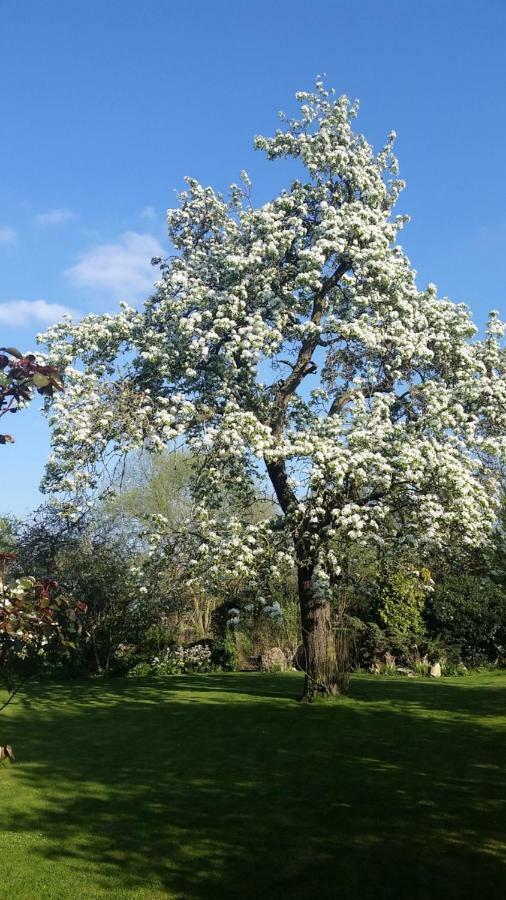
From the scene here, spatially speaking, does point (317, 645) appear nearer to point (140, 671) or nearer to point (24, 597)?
point (140, 671)

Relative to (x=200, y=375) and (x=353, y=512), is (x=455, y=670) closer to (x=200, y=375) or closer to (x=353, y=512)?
(x=353, y=512)

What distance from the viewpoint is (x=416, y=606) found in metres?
22.0

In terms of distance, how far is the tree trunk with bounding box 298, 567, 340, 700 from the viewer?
52.2 ft

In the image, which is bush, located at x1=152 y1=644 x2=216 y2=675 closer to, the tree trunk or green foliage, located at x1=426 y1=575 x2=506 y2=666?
green foliage, located at x1=426 y1=575 x2=506 y2=666

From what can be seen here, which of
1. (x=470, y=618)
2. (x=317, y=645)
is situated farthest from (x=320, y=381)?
(x=470, y=618)

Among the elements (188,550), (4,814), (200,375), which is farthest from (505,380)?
(4,814)

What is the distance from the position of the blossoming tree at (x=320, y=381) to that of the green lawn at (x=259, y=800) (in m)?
3.14

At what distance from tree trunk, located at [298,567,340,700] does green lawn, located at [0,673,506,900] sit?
0.70 meters

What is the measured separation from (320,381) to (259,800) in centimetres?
966

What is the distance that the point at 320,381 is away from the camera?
55.1ft

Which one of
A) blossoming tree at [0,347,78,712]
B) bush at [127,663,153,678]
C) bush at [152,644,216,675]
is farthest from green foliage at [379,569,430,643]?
blossoming tree at [0,347,78,712]

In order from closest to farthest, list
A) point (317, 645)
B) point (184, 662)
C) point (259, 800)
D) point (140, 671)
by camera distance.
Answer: point (259, 800)
point (317, 645)
point (140, 671)
point (184, 662)

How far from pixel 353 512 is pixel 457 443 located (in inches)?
102

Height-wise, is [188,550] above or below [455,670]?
above
